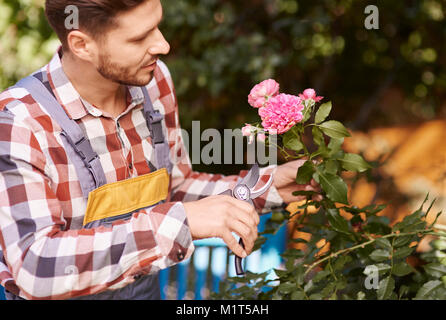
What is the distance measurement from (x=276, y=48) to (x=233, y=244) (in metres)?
1.59

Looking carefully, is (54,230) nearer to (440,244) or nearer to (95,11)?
(95,11)

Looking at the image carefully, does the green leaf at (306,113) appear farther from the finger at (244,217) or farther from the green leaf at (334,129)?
the finger at (244,217)

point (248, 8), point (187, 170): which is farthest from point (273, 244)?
point (248, 8)

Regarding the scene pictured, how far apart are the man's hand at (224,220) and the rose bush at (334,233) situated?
0.50 feet

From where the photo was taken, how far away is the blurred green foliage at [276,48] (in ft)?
7.61

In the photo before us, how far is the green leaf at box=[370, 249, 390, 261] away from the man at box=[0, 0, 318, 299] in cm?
24

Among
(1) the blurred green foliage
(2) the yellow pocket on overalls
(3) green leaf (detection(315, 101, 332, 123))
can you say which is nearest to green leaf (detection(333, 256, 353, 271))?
(3) green leaf (detection(315, 101, 332, 123))

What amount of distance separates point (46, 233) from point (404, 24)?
2334mm

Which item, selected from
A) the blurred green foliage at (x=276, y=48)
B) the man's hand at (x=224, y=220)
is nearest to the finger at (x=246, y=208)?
the man's hand at (x=224, y=220)

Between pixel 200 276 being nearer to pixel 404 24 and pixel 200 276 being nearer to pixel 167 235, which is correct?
pixel 167 235

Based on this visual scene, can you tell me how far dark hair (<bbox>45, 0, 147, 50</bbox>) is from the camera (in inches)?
37.1

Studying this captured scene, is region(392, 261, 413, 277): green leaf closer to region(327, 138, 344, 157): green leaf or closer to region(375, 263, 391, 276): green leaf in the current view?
region(375, 263, 391, 276): green leaf

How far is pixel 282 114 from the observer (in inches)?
36.3
